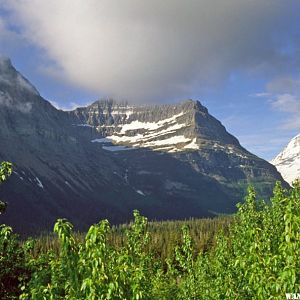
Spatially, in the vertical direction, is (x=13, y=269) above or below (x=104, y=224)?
below

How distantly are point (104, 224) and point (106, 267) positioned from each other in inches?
58.4

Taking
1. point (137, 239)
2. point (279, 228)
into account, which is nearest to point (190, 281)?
point (137, 239)

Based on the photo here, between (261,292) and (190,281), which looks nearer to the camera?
(261,292)

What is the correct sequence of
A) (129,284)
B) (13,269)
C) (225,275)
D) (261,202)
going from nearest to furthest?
1. (129,284)
2. (13,269)
3. (225,275)
4. (261,202)

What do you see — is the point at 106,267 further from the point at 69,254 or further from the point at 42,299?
the point at 42,299

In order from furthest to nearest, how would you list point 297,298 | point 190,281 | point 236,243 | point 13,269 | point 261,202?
1. point 261,202
2. point 236,243
3. point 190,281
4. point 13,269
5. point 297,298

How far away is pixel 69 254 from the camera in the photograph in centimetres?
1361

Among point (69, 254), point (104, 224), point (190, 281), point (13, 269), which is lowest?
point (190, 281)

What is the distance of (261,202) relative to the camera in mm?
41094

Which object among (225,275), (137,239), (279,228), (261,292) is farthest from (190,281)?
(261,292)

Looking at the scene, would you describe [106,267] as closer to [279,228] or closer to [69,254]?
[69,254]

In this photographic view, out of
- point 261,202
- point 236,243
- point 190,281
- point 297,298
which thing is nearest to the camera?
point 297,298

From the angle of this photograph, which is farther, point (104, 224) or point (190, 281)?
point (190, 281)

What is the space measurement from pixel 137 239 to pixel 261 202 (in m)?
15.7
